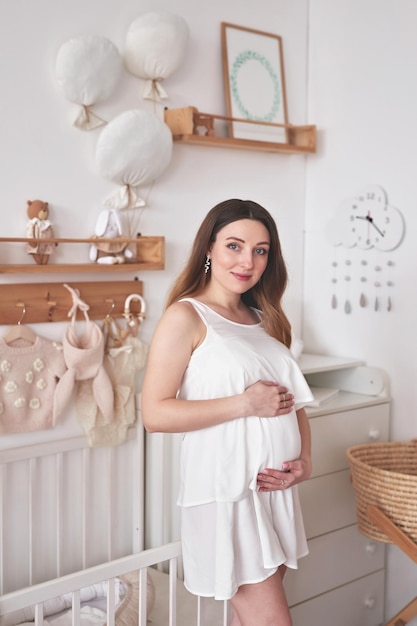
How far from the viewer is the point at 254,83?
9.32ft

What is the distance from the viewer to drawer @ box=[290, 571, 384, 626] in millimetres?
2547

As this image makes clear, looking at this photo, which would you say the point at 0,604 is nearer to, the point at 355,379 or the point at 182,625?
the point at 182,625

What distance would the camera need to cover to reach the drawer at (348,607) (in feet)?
8.36

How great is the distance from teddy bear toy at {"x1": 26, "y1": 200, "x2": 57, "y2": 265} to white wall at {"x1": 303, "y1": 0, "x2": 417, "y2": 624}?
116 cm

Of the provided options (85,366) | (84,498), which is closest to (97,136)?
(85,366)

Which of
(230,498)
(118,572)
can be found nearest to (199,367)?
(230,498)

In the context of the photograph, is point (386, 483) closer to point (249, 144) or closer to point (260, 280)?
point (260, 280)

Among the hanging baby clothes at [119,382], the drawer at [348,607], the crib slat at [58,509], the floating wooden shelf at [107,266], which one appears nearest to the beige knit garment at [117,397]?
the hanging baby clothes at [119,382]

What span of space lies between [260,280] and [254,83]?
117 centimetres

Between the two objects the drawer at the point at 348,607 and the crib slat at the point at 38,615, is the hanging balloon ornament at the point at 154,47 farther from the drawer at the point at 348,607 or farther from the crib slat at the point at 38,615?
the drawer at the point at 348,607

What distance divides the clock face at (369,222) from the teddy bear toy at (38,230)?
1.14 metres

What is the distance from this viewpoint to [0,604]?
4.87ft

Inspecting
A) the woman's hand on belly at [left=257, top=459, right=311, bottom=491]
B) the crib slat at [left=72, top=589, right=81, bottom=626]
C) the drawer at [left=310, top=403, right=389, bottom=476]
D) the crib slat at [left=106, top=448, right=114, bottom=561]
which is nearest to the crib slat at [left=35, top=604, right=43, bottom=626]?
the crib slat at [left=72, top=589, right=81, bottom=626]

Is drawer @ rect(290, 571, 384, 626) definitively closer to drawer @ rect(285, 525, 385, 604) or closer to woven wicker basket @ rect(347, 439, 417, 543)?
drawer @ rect(285, 525, 385, 604)
